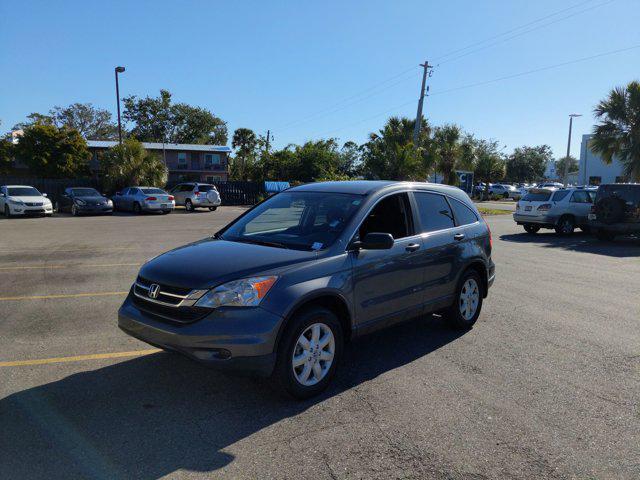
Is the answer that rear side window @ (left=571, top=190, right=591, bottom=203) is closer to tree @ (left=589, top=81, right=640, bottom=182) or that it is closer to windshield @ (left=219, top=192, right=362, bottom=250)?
tree @ (left=589, top=81, right=640, bottom=182)

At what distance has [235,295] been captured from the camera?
357 cm

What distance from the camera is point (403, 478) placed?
→ 2904 mm

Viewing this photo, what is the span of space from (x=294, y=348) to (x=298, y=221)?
5.28ft

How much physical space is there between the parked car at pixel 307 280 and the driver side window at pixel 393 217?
11mm

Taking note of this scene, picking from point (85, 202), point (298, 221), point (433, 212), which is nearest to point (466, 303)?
point (433, 212)

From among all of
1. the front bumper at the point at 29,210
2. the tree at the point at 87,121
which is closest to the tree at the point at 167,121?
the tree at the point at 87,121

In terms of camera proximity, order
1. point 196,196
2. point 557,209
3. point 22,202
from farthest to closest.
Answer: point 196,196
point 22,202
point 557,209

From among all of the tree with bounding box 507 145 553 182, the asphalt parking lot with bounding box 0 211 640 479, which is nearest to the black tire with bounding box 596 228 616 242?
the asphalt parking lot with bounding box 0 211 640 479

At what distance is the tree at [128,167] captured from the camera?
30.4 meters

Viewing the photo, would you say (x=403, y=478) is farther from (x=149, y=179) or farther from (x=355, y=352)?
(x=149, y=179)

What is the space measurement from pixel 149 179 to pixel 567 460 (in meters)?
31.2

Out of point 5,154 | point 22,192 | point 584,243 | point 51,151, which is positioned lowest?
point 584,243

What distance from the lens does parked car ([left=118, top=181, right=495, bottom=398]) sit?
355 centimetres

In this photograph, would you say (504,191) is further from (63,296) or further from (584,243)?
(63,296)
